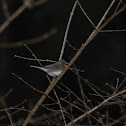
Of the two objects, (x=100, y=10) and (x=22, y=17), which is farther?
(x=22, y=17)

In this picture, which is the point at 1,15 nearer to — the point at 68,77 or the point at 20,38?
the point at 20,38

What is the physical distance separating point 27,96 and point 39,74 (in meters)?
0.51

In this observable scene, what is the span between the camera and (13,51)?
15.1ft

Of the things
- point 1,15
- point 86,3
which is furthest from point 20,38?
point 86,3

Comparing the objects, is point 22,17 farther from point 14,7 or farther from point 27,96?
point 27,96

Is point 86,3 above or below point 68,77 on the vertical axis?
above

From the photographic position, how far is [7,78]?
179 inches

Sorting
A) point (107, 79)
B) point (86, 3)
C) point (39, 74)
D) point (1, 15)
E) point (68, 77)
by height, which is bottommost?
point (107, 79)

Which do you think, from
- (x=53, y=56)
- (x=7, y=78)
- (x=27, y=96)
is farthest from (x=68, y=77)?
(x=7, y=78)

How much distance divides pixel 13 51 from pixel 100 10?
1889mm

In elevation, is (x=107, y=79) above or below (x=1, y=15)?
below

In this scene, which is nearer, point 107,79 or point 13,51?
point 107,79

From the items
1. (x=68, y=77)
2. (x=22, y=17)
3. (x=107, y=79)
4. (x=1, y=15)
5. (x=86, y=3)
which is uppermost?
(x=1, y=15)

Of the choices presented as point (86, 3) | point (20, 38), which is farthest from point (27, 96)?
point (86, 3)
